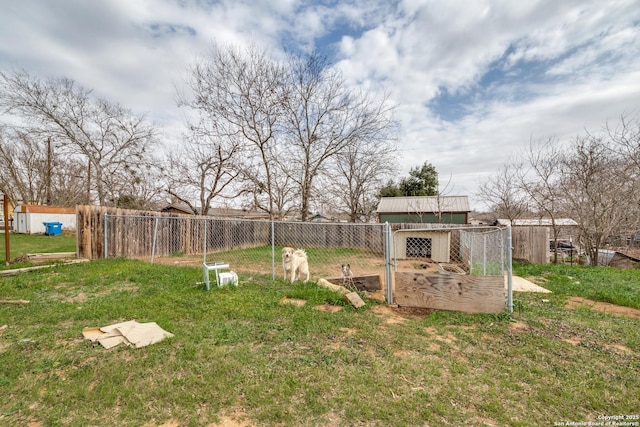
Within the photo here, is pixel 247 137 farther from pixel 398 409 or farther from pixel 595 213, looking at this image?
pixel 595 213

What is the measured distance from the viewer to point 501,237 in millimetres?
4242

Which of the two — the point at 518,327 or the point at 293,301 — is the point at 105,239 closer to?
the point at 293,301

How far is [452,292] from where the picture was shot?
13.4ft

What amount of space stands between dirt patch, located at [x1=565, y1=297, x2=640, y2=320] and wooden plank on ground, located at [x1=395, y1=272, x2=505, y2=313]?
6.43 feet

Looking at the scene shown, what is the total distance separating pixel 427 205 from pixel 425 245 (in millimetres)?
4375

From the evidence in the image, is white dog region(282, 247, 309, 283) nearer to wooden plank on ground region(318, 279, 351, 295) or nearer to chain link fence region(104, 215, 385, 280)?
chain link fence region(104, 215, 385, 280)

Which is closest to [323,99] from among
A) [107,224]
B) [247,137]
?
[247,137]

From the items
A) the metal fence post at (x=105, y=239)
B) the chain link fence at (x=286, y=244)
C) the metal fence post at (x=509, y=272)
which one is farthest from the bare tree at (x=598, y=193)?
the metal fence post at (x=105, y=239)

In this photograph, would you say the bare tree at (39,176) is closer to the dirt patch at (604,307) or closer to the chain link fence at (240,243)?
the chain link fence at (240,243)

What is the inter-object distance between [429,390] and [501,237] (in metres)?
3.01

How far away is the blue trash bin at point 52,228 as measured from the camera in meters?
17.8

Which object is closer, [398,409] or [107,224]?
[398,409]

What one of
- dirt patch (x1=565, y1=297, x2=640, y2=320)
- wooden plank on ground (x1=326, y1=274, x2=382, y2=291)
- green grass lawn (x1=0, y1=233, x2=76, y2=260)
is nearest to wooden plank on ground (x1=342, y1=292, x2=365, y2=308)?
wooden plank on ground (x1=326, y1=274, x2=382, y2=291)

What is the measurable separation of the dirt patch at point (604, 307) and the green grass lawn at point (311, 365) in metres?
0.27
